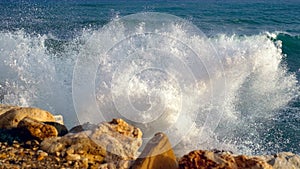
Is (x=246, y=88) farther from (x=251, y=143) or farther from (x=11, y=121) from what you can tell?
(x=11, y=121)

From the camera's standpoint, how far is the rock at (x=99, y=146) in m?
4.29

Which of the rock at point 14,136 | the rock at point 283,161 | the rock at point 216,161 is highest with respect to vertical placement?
the rock at point 14,136

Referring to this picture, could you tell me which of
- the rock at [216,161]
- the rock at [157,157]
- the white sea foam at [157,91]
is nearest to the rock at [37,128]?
the rock at [157,157]

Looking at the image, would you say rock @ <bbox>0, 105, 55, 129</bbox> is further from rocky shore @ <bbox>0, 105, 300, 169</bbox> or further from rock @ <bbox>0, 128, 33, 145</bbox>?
rock @ <bbox>0, 128, 33, 145</bbox>

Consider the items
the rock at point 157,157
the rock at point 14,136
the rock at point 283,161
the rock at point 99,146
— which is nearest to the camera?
the rock at point 157,157

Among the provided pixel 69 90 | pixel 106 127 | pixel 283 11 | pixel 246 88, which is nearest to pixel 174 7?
pixel 283 11

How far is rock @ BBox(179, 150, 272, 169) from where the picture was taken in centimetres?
405

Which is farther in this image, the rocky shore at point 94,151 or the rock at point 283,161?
the rock at point 283,161

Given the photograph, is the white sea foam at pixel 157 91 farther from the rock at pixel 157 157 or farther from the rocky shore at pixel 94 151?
the rock at pixel 157 157

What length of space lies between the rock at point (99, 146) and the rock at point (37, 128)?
0.64ft

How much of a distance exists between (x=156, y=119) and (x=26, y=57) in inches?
188

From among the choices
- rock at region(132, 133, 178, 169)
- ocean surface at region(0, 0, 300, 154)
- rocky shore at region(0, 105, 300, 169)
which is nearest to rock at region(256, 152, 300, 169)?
rocky shore at region(0, 105, 300, 169)

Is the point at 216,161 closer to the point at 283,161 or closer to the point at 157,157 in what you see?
the point at 157,157

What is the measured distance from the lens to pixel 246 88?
40.1 feet
